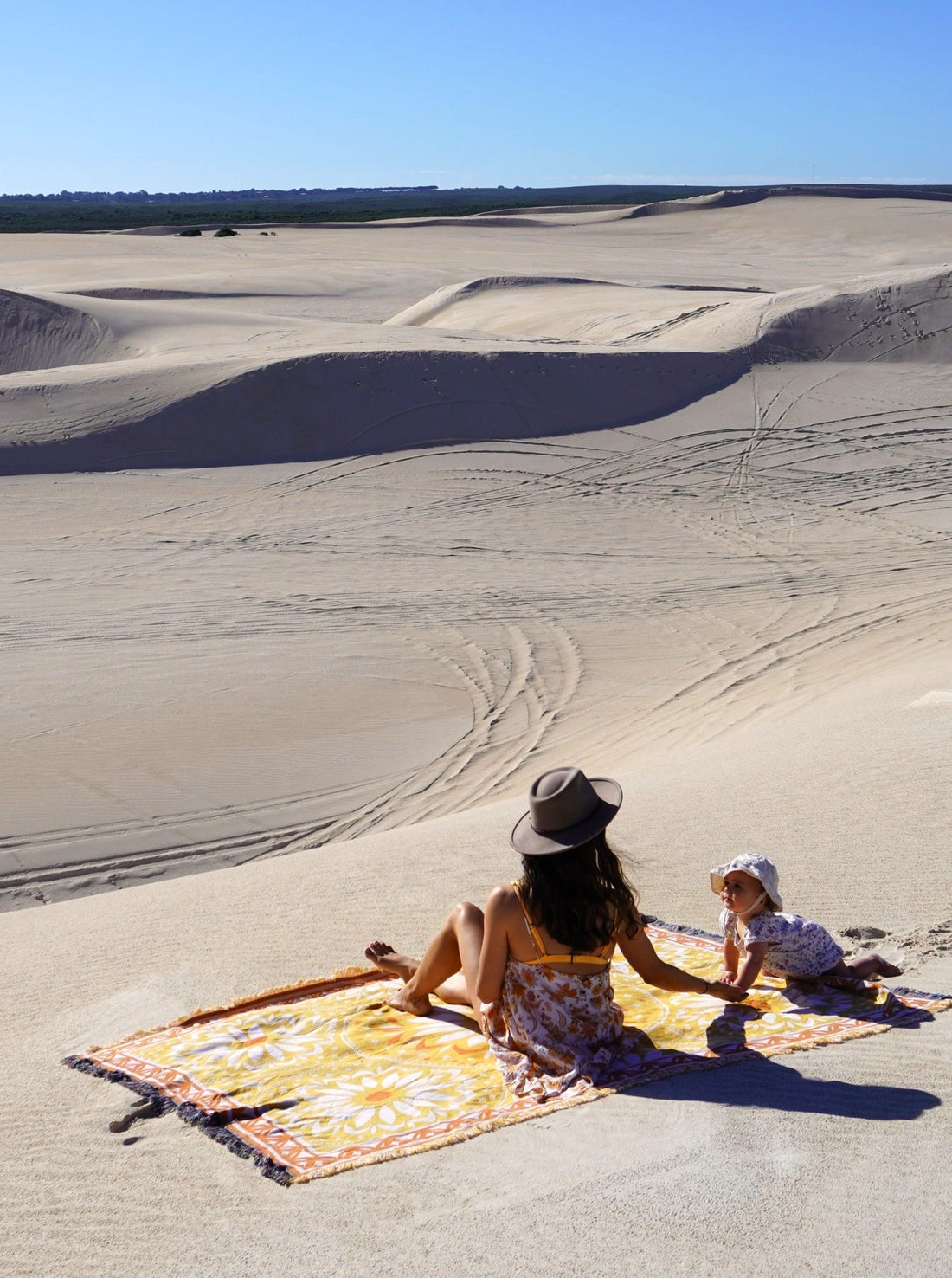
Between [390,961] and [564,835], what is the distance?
44.7 inches

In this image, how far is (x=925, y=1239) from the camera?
2.74 m

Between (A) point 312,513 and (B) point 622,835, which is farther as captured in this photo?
(A) point 312,513

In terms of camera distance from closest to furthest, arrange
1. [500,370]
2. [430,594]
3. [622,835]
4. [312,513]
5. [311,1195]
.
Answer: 1. [311,1195]
2. [622,835]
3. [430,594]
4. [312,513]
5. [500,370]

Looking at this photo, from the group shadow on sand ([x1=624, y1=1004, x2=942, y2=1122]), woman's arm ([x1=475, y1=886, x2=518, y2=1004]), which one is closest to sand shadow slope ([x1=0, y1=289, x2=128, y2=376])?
woman's arm ([x1=475, y1=886, x2=518, y2=1004])

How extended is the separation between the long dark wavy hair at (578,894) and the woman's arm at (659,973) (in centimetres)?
12

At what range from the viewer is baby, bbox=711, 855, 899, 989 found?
4160 millimetres

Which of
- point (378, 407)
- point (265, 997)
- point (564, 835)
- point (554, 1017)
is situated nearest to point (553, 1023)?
point (554, 1017)

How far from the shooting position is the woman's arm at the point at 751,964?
4.16 meters

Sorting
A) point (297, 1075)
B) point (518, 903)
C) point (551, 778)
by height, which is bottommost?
point (297, 1075)

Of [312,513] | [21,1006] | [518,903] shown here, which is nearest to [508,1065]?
[518,903]

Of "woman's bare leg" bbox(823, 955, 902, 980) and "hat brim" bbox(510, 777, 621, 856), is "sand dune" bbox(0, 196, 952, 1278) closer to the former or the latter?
"woman's bare leg" bbox(823, 955, 902, 980)

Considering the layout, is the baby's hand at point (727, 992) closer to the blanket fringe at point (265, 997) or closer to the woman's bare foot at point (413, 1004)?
the woman's bare foot at point (413, 1004)

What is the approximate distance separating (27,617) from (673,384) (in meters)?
11.7

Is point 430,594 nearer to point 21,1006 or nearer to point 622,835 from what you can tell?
point 622,835
